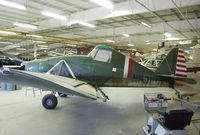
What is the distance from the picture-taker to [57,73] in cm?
532

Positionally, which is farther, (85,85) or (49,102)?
(49,102)

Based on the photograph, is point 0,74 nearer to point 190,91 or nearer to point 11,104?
point 11,104

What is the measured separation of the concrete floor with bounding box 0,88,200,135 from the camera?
11.5ft

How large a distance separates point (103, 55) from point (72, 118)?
6.87 ft

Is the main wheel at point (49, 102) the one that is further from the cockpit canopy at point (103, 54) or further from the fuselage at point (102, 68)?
the cockpit canopy at point (103, 54)

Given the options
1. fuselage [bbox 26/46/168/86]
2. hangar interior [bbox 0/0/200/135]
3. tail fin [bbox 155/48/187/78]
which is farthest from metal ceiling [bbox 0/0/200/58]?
fuselage [bbox 26/46/168/86]

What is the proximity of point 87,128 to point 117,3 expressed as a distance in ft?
18.9

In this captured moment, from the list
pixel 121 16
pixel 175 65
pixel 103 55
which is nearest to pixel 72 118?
pixel 103 55

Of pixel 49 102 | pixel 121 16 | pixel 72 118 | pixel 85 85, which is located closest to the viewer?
pixel 72 118

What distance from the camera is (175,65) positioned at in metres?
5.73

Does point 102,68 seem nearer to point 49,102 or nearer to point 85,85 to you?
point 85,85

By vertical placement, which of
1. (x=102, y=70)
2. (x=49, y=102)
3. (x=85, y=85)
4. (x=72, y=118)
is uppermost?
(x=102, y=70)

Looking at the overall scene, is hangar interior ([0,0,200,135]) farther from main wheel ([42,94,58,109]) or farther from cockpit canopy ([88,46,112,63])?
main wheel ([42,94,58,109])

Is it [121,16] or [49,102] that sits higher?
[121,16]
